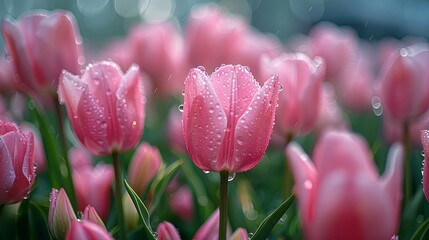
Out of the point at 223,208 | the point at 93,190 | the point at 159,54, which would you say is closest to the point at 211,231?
the point at 223,208

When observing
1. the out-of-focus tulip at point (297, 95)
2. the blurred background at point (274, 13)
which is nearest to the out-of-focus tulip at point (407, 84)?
the out-of-focus tulip at point (297, 95)

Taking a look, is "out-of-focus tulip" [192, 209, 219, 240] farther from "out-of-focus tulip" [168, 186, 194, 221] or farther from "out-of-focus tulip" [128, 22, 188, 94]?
"out-of-focus tulip" [128, 22, 188, 94]

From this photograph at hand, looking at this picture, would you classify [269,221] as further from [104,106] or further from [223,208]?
[104,106]

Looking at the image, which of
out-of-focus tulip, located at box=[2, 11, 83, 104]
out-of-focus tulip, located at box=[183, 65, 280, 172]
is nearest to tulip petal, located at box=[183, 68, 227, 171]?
out-of-focus tulip, located at box=[183, 65, 280, 172]

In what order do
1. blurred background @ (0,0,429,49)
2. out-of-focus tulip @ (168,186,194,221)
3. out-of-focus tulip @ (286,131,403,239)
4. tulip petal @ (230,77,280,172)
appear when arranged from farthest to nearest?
blurred background @ (0,0,429,49) → out-of-focus tulip @ (168,186,194,221) → tulip petal @ (230,77,280,172) → out-of-focus tulip @ (286,131,403,239)

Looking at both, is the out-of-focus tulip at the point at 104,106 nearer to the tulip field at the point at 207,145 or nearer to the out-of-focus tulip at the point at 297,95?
the tulip field at the point at 207,145

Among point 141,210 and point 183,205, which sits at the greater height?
point 141,210
